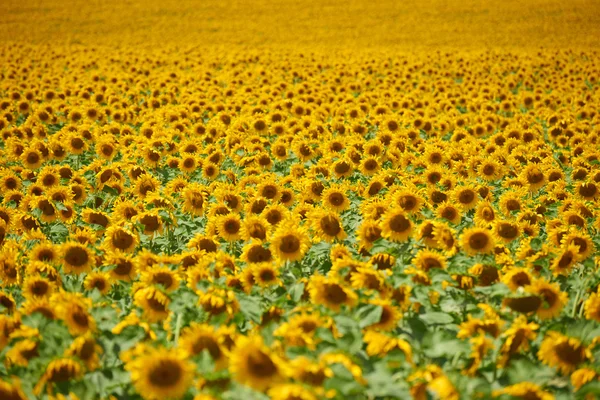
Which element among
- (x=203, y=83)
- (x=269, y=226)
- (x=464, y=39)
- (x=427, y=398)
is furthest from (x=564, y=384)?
(x=464, y=39)

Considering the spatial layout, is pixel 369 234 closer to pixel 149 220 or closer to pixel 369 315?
pixel 369 315

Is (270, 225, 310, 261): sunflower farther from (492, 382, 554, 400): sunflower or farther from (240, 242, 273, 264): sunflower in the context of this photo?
(492, 382, 554, 400): sunflower

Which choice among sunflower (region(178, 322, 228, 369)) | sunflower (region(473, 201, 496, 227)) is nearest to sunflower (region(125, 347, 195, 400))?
sunflower (region(178, 322, 228, 369))

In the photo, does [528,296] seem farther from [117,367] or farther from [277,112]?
[277,112]

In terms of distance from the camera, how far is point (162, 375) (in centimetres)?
244

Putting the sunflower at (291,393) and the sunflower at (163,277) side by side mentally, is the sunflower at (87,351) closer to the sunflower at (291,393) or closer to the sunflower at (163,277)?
the sunflower at (163,277)

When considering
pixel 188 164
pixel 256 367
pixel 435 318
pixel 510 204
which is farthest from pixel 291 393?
pixel 188 164

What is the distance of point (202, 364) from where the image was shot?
2.45m

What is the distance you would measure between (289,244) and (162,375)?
6.51 ft

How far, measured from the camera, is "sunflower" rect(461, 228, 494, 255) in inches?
165

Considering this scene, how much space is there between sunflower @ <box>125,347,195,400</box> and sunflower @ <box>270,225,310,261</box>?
1.88 metres

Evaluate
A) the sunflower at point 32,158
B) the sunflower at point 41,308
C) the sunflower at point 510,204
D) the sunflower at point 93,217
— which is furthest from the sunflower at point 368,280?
the sunflower at point 32,158

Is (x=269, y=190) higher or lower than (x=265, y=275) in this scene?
higher

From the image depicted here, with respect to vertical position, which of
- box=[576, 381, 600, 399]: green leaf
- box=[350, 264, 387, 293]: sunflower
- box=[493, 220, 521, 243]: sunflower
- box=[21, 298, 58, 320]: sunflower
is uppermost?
box=[493, 220, 521, 243]: sunflower
